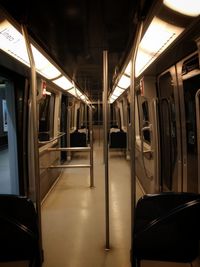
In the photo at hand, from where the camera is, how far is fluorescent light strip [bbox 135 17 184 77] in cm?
164

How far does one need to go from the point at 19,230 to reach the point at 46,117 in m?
3.88

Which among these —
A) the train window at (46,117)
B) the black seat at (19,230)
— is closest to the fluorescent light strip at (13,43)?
the black seat at (19,230)

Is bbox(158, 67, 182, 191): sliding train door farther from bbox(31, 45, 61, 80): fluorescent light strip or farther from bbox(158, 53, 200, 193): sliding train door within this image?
bbox(31, 45, 61, 80): fluorescent light strip

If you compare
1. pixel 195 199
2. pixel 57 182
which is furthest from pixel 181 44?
pixel 57 182

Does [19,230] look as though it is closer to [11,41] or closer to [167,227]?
[167,227]

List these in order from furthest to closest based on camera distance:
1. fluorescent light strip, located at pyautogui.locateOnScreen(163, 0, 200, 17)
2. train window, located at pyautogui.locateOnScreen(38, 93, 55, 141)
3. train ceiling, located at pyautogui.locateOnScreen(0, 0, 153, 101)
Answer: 1. train window, located at pyautogui.locateOnScreen(38, 93, 55, 141)
2. train ceiling, located at pyautogui.locateOnScreen(0, 0, 153, 101)
3. fluorescent light strip, located at pyautogui.locateOnScreen(163, 0, 200, 17)

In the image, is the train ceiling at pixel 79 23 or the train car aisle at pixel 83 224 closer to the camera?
the train ceiling at pixel 79 23

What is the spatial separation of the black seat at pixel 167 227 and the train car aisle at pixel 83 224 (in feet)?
2.37

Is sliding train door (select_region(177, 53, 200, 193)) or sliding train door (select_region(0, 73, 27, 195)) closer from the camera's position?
sliding train door (select_region(177, 53, 200, 193))

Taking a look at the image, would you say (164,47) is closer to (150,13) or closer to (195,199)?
(150,13)

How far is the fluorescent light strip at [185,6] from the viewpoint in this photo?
52.1 inches

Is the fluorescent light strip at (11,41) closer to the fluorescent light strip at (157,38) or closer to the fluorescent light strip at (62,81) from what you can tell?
the fluorescent light strip at (157,38)

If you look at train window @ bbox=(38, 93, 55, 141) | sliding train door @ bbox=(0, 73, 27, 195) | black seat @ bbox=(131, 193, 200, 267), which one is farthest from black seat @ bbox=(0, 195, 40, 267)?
train window @ bbox=(38, 93, 55, 141)

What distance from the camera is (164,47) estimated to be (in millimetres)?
2068
